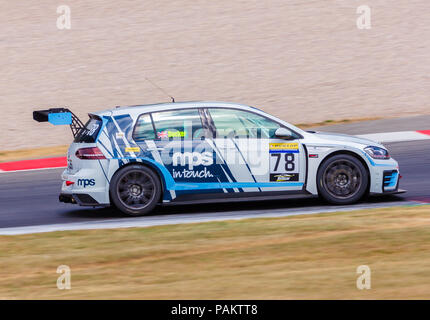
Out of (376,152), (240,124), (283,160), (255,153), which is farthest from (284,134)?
(376,152)

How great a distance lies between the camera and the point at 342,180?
1098 centimetres

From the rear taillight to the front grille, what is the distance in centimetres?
393

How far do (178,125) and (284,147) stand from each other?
4.89ft

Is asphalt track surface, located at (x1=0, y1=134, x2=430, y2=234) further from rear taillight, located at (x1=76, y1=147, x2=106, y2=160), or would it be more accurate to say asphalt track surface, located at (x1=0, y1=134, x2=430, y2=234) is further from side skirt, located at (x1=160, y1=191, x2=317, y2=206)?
rear taillight, located at (x1=76, y1=147, x2=106, y2=160)

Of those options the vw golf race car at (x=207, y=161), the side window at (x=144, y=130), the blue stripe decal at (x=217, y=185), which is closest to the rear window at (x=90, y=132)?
the vw golf race car at (x=207, y=161)

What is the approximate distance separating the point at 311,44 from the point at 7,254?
18220 mm

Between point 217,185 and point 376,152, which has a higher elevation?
point 376,152

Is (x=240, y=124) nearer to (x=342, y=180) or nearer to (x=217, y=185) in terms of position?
(x=217, y=185)

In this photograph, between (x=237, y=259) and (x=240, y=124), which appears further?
(x=240, y=124)

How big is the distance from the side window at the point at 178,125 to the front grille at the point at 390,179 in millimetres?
2654

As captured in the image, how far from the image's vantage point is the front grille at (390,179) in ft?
36.1

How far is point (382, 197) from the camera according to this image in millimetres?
11664

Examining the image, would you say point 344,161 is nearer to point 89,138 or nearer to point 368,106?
point 89,138

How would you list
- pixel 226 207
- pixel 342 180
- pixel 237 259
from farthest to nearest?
1. pixel 226 207
2. pixel 342 180
3. pixel 237 259
